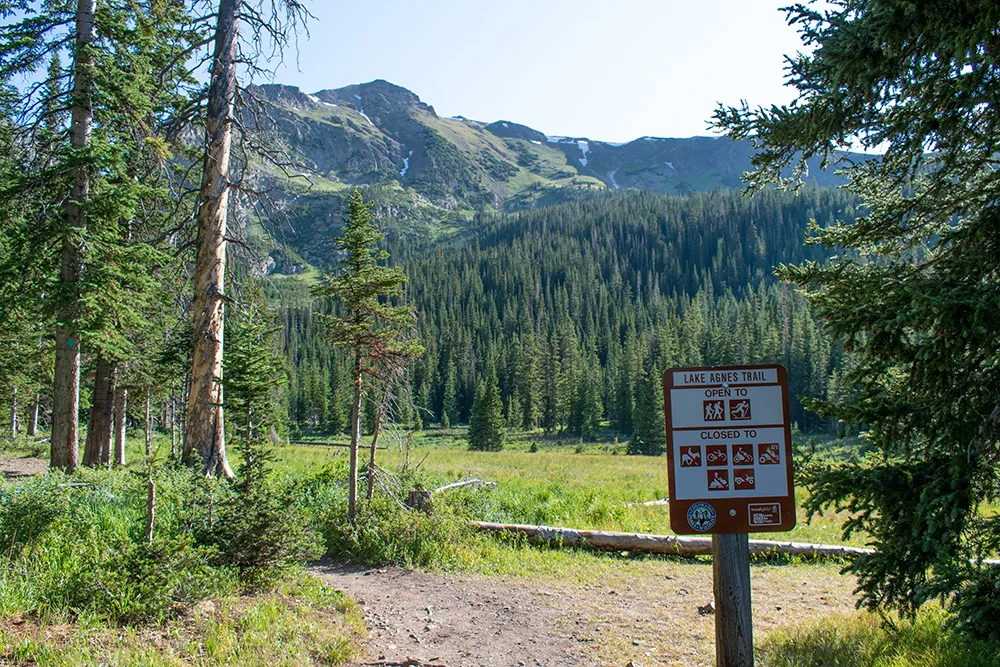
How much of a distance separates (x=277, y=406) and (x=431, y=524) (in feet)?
11.2

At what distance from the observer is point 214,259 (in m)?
9.93

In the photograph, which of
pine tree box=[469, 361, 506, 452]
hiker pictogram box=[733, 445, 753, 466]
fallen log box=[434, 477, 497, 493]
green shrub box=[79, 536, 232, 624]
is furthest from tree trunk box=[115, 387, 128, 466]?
pine tree box=[469, 361, 506, 452]

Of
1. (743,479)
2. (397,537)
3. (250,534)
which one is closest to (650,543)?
(397,537)

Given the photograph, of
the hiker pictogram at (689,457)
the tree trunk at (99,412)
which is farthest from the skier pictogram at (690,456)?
the tree trunk at (99,412)

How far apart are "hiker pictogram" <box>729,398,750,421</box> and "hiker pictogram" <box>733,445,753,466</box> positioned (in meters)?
0.17

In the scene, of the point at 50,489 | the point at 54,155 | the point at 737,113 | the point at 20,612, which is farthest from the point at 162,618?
the point at 54,155

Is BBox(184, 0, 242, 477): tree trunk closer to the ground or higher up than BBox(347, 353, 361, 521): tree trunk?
higher up

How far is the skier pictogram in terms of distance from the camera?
3650 mm

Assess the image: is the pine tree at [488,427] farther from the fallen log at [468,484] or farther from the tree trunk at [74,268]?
the tree trunk at [74,268]

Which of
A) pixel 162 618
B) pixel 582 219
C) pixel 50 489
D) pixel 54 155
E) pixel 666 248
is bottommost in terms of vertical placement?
pixel 162 618

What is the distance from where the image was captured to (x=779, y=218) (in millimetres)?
183375

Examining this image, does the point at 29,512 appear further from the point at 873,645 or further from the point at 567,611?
the point at 873,645

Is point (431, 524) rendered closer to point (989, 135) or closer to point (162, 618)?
point (162, 618)

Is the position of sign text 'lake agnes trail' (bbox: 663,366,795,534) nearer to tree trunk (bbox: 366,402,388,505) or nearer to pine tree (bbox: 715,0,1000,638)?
pine tree (bbox: 715,0,1000,638)
